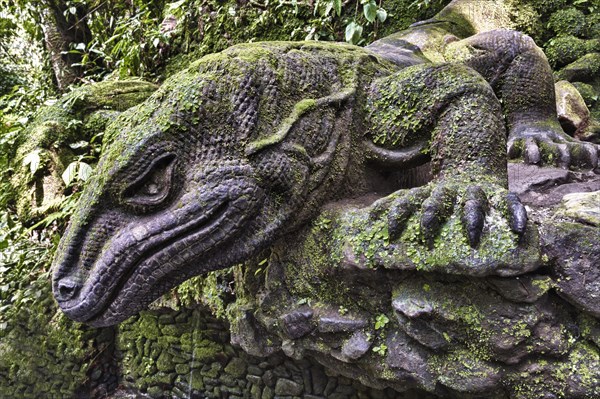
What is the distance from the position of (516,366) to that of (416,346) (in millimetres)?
326

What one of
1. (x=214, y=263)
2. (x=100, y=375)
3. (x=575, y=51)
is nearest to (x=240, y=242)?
(x=214, y=263)

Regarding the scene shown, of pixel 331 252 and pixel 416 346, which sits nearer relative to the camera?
pixel 416 346

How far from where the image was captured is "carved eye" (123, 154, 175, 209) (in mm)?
1814

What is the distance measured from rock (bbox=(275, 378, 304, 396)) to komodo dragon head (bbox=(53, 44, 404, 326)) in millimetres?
1215

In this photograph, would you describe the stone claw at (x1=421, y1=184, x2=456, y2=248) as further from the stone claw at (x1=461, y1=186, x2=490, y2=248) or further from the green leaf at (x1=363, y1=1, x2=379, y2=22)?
the green leaf at (x1=363, y1=1, x2=379, y2=22)

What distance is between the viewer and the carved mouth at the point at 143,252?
5.85 feet

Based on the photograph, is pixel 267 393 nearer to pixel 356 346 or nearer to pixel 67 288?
pixel 356 346

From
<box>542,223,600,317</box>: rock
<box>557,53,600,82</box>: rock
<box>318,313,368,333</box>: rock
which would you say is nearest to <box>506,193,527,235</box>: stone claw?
<box>542,223,600,317</box>: rock

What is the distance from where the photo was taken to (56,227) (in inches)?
171

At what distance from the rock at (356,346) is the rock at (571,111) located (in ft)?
6.68

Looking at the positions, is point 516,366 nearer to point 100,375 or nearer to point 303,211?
point 303,211

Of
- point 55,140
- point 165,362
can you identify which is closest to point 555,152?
point 165,362

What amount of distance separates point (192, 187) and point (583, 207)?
1.37m

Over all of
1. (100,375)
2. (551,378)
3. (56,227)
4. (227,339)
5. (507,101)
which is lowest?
(100,375)
